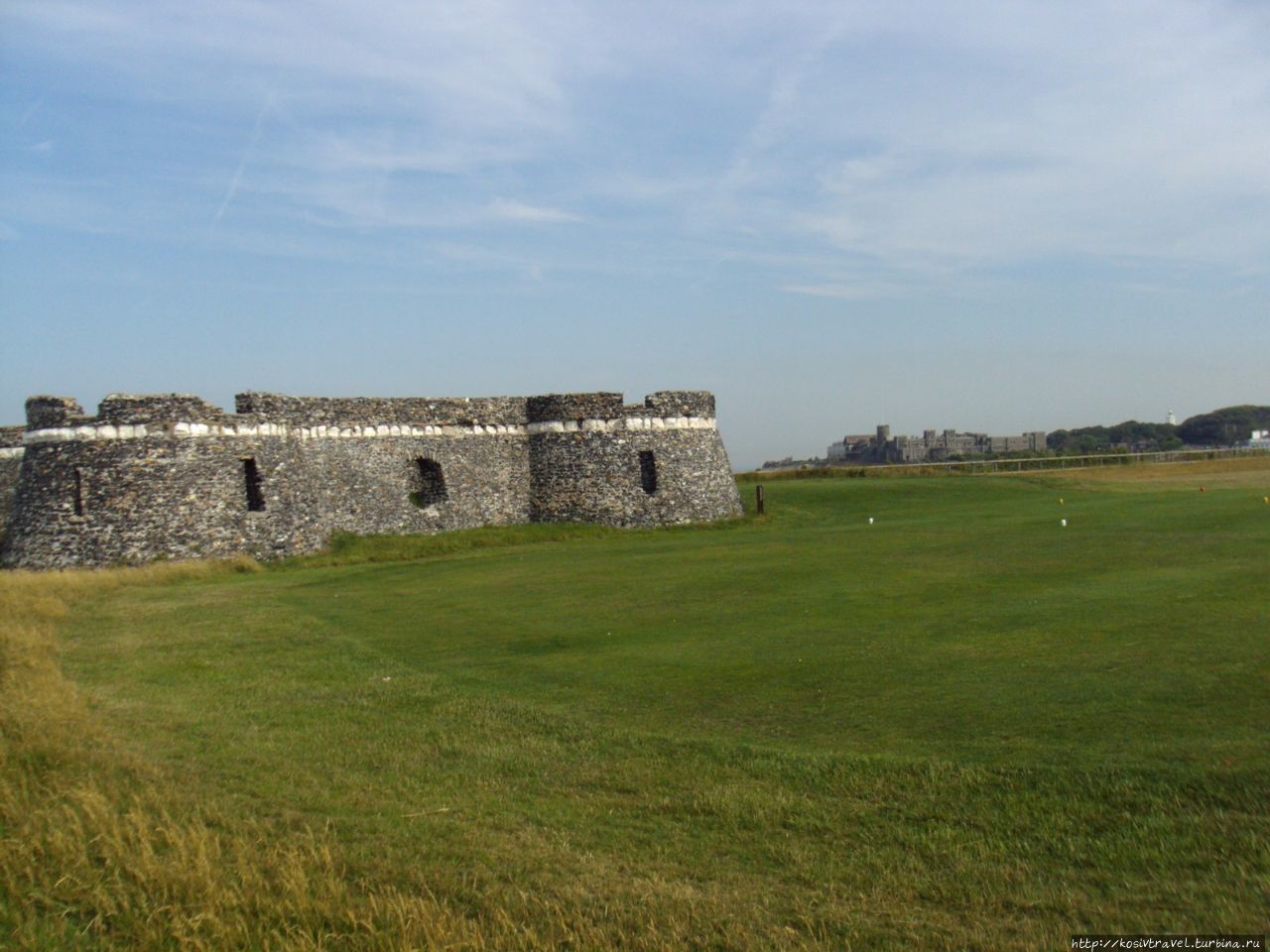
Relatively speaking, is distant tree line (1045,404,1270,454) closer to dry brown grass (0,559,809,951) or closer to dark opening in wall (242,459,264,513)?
dark opening in wall (242,459,264,513)

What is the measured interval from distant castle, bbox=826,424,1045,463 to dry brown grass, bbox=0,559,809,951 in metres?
68.5

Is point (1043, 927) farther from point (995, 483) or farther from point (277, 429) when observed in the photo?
point (995, 483)

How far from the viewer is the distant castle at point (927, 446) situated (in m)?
79.1

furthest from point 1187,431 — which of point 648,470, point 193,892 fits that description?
point 193,892

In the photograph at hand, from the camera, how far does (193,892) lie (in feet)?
20.7

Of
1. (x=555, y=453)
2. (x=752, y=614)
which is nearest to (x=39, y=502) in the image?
(x=555, y=453)

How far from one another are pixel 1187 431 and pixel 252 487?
326 ft

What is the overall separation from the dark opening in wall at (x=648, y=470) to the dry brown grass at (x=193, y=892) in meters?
25.6

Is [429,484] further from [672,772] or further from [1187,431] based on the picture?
[1187,431]

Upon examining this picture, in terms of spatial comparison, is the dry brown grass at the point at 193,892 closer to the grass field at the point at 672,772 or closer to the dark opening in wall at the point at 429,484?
the grass field at the point at 672,772

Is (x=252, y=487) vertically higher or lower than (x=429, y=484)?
higher

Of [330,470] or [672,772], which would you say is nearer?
[672,772]

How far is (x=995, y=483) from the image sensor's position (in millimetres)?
41875

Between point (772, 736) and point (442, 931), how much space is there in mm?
3411
